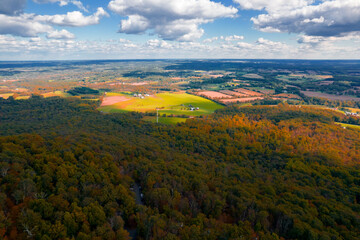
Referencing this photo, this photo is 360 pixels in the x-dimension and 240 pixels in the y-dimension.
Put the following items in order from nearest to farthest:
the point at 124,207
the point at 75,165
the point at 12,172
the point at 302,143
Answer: the point at 124,207, the point at 12,172, the point at 75,165, the point at 302,143

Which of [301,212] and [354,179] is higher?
[301,212]

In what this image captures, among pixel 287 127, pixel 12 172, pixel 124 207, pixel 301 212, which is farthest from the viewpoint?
pixel 287 127

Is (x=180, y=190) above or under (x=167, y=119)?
above

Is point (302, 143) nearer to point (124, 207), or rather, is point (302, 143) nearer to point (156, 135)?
point (156, 135)

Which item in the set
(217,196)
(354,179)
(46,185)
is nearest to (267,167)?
(354,179)

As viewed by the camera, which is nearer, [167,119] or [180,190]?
[180,190]

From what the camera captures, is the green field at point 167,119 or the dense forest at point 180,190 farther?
the green field at point 167,119

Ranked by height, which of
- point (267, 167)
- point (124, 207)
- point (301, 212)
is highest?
point (124, 207)

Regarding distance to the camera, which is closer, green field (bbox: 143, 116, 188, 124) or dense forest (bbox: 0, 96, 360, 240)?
dense forest (bbox: 0, 96, 360, 240)
